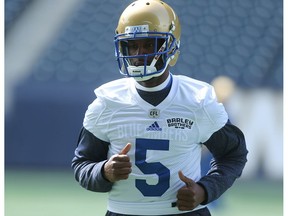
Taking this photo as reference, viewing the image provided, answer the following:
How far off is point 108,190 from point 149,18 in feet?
2.56

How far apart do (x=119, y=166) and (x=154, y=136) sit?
28cm

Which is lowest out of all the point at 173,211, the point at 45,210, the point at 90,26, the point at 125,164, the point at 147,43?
the point at 45,210

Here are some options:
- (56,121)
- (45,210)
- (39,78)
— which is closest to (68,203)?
(45,210)

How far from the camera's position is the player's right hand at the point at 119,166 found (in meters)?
3.01

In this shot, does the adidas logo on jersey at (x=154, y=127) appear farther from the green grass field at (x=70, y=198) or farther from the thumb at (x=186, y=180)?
the green grass field at (x=70, y=198)

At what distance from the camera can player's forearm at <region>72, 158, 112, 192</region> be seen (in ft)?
10.3

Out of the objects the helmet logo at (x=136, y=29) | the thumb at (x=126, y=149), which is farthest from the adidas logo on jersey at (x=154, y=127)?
the helmet logo at (x=136, y=29)

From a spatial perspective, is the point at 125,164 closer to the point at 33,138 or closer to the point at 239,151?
the point at 239,151

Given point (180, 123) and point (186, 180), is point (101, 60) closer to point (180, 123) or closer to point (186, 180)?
point (180, 123)

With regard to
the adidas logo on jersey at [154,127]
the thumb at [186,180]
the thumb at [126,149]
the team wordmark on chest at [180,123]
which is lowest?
the thumb at [186,180]

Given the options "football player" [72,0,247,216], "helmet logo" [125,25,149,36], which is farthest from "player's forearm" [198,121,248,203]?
"helmet logo" [125,25,149,36]

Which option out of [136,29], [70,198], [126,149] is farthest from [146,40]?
[70,198]

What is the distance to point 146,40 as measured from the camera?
3.27m

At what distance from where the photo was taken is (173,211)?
126 inches
